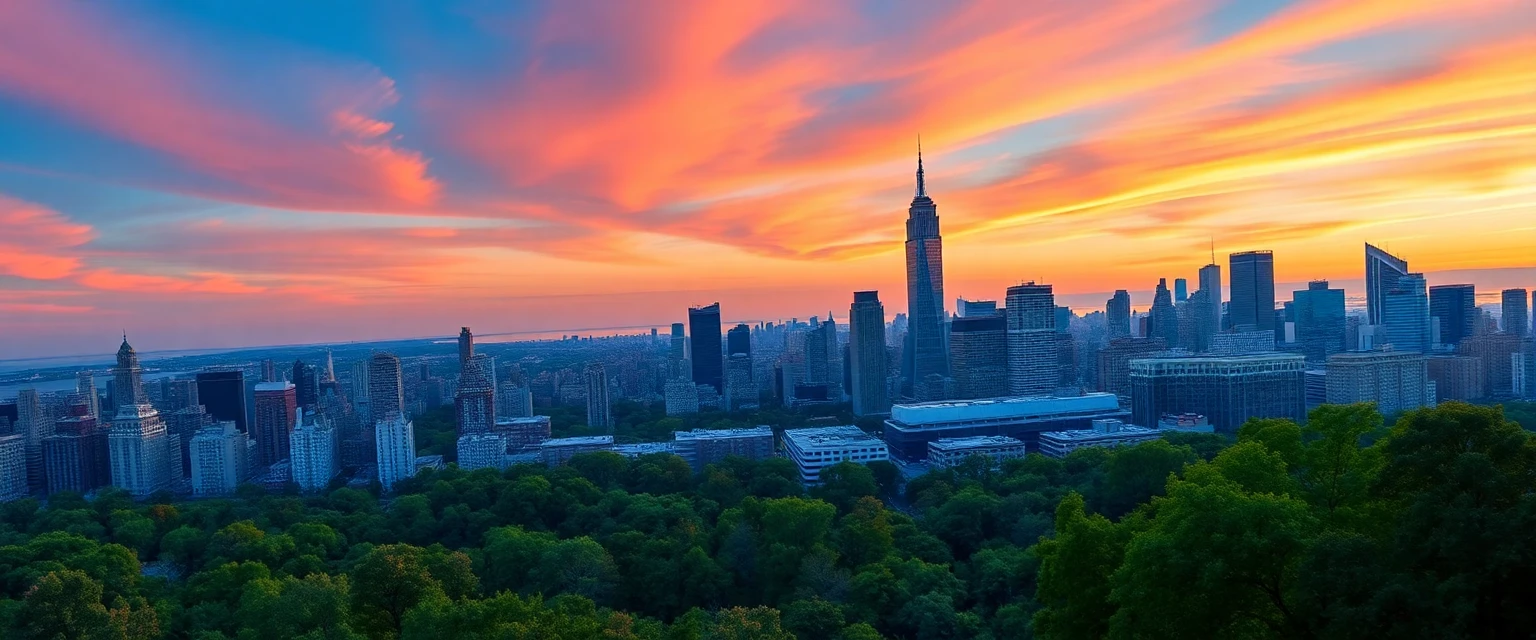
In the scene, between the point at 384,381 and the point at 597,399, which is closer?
the point at 384,381

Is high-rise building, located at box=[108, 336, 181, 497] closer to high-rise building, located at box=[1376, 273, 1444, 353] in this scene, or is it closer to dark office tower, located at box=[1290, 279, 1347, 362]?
dark office tower, located at box=[1290, 279, 1347, 362]

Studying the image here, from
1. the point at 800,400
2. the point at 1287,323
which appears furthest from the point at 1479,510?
the point at 1287,323

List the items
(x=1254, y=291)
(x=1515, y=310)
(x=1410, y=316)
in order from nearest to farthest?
1. (x=1515, y=310)
2. (x=1410, y=316)
3. (x=1254, y=291)

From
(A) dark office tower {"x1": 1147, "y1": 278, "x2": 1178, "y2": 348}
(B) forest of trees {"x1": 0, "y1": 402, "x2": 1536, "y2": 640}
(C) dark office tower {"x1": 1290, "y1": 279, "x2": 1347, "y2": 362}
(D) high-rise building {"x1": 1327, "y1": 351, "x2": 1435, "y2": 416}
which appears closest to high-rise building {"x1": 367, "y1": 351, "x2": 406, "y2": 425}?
(B) forest of trees {"x1": 0, "y1": 402, "x2": 1536, "y2": 640}

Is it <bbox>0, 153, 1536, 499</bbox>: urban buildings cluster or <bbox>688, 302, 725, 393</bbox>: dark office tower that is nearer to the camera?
<bbox>0, 153, 1536, 499</bbox>: urban buildings cluster

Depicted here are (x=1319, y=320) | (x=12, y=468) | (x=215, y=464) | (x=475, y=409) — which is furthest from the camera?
(x=1319, y=320)

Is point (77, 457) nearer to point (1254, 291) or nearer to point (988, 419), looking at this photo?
point (988, 419)

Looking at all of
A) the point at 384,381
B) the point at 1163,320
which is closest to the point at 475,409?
the point at 384,381

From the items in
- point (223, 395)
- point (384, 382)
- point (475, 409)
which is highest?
point (384, 382)
